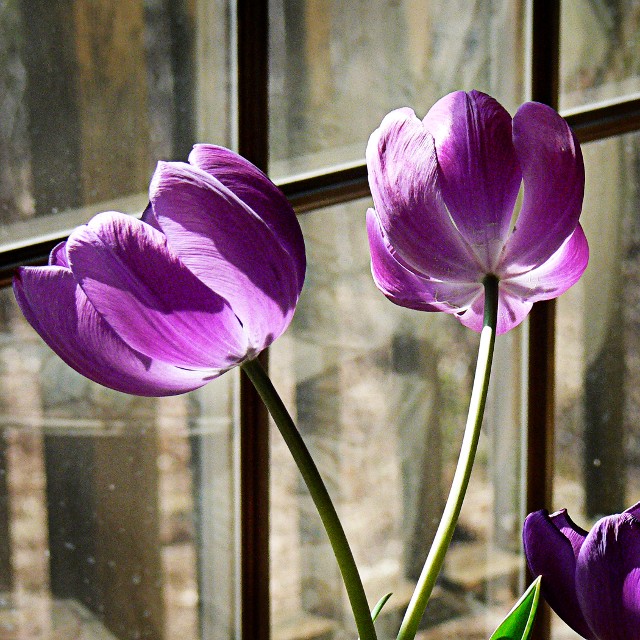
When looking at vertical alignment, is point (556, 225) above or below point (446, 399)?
above

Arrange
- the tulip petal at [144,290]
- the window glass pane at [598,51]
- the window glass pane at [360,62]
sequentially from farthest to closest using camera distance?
the window glass pane at [598,51]
the window glass pane at [360,62]
the tulip petal at [144,290]

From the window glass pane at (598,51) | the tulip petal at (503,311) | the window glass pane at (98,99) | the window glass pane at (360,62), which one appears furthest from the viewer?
the window glass pane at (598,51)

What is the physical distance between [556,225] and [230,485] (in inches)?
23.1

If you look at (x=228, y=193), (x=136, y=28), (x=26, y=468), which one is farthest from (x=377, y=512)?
(x=228, y=193)

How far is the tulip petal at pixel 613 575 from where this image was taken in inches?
12.3

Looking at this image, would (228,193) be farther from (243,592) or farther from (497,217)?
(243,592)

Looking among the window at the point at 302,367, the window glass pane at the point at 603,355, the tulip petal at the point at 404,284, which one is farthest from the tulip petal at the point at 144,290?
the window glass pane at the point at 603,355

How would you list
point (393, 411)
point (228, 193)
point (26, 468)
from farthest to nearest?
point (393, 411)
point (26, 468)
point (228, 193)

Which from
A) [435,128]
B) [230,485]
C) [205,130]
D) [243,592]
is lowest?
[243,592]

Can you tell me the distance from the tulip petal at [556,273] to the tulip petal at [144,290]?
151mm

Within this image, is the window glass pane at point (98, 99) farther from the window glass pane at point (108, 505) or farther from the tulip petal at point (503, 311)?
the tulip petal at point (503, 311)

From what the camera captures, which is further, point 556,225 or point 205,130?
point 205,130

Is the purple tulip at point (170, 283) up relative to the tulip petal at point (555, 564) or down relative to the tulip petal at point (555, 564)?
up

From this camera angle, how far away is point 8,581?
2.50 feet
